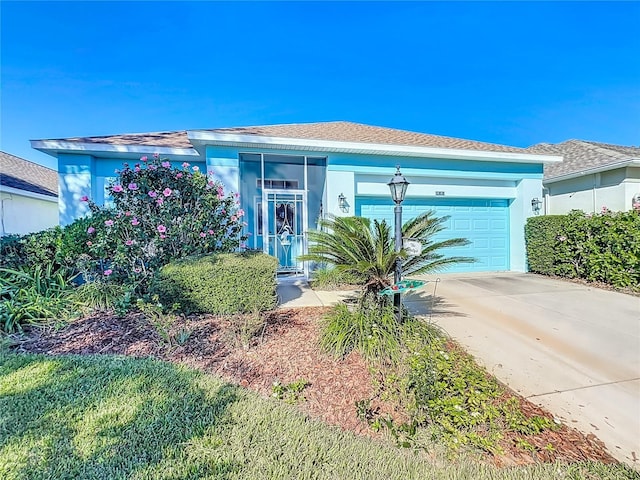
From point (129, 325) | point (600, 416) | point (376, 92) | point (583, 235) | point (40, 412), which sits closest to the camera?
point (40, 412)

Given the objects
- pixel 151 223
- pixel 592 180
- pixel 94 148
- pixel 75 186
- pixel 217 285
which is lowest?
pixel 217 285

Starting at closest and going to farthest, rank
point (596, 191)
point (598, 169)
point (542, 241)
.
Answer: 1. point (542, 241)
2. point (598, 169)
3. point (596, 191)

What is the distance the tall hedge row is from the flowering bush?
8.76 metres

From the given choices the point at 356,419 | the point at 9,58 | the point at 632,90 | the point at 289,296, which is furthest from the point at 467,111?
the point at 9,58

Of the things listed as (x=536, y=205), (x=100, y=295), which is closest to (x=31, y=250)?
(x=100, y=295)

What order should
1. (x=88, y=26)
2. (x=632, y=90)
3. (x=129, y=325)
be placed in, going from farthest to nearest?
(x=632, y=90)
(x=88, y=26)
(x=129, y=325)

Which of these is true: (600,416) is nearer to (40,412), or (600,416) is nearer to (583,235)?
(40,412)

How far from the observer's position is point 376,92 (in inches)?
444

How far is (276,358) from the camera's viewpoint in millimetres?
3201

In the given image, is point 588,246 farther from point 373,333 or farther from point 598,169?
point 373,333

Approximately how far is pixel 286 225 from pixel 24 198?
9507mm

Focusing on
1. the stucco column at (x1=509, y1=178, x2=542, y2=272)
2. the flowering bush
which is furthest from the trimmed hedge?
the stucco column at (x1=509, y1=178, x2=542, y2=272)

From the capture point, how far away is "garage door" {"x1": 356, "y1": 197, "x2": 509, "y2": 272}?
29.1ft

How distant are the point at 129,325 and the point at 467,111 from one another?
45.9 ft
